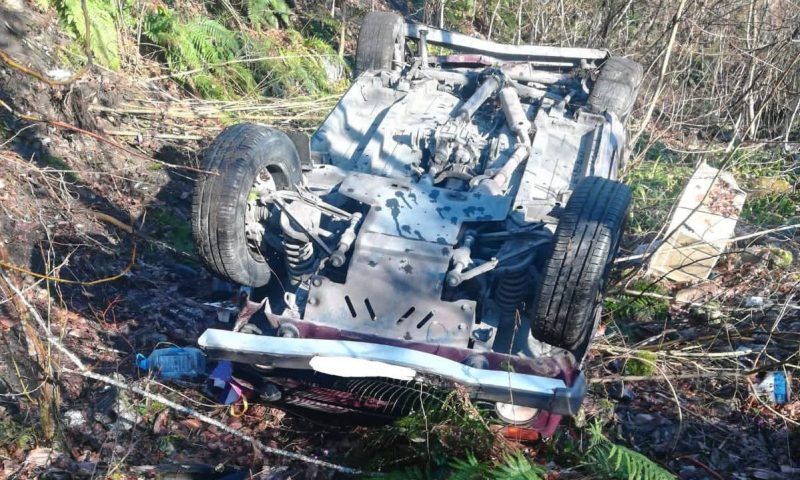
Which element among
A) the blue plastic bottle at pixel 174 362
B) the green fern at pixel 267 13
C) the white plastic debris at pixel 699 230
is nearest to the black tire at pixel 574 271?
the white plastic debris at pixel 699 230

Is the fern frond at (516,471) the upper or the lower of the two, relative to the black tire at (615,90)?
lower

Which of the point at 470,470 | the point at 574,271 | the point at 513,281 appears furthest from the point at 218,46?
the point at 470,470

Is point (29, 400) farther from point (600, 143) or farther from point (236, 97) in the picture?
point (236, 97)

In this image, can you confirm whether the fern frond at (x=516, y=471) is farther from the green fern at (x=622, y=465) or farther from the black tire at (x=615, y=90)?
the black tire at (x=615, y=90)

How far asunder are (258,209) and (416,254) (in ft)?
3.52

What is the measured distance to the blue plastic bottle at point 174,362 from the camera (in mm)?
4379

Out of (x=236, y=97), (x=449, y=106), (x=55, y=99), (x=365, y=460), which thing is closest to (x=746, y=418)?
(x=365, y=460)

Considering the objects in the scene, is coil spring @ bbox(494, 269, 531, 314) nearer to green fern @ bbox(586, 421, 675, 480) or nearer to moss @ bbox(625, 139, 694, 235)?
green fern @ bbox(586, 421, 675, 480)

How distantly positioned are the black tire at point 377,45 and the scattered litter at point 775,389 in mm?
4203

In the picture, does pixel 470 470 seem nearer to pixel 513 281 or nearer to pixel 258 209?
pixel 513 281

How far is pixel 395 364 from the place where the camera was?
335 cm

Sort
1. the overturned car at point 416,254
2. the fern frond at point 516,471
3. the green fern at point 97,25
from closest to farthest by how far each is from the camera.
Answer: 1. the fern frond at point 516,471
2. the overturned car at point 416,254
3. the green fern at point 97,25

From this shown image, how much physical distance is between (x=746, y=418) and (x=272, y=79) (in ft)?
22.2

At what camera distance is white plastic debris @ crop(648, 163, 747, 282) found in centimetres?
557
